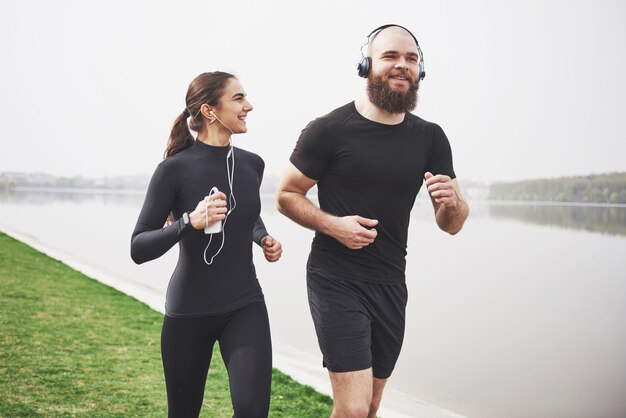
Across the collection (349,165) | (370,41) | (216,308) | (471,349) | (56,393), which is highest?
(370,41)

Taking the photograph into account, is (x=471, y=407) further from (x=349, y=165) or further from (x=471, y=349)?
(x=349, y=165)

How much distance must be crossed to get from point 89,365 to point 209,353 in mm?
3281

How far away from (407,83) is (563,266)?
20.1m

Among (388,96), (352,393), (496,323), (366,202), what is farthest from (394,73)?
(496,323)

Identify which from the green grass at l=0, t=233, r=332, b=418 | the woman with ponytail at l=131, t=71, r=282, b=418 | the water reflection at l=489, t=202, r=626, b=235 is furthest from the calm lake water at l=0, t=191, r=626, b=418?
the water reflection at l=489, t=202, r=626, b=235

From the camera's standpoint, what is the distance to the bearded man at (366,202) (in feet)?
8.67

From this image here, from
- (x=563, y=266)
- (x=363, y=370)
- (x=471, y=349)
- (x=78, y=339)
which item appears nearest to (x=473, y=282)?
(x=563, y=266)

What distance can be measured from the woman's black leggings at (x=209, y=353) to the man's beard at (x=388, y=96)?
1.08 metres

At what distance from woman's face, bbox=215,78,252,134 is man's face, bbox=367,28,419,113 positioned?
0.60 meters

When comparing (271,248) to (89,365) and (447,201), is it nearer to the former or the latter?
(447,201)

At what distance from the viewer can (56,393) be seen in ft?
15.0

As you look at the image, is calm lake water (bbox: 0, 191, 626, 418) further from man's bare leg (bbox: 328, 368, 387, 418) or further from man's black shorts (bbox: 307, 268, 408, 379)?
man's bare leg (bbox: 328, 368, 387, 418)

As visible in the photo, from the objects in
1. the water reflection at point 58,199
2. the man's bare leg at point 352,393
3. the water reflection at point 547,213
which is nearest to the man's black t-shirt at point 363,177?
the man's bare leg at point 352,393

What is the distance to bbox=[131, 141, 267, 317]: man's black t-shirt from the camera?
247 cm
